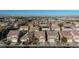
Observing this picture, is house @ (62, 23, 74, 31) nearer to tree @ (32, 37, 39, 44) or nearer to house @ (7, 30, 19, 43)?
tree @ (32, 37, 39, 44)

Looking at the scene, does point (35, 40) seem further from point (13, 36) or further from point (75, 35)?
point (75, 35)

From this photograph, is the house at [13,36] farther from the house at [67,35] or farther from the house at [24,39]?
the house at [67,35]

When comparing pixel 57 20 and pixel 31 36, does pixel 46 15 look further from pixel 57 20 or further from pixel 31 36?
pixel 31 36

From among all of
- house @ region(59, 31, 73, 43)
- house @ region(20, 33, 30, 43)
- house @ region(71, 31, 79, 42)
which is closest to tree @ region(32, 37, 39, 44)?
house @ region(20, 33, 30, 43)

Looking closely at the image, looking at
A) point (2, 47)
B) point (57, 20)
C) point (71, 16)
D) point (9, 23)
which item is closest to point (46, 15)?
point (57, 20)

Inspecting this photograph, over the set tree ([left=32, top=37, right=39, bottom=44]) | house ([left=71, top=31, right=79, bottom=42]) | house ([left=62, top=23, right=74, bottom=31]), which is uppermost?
house ([left=62, top=23, right=74, bottom=31])

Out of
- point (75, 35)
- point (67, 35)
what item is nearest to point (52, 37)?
point (67, 35)

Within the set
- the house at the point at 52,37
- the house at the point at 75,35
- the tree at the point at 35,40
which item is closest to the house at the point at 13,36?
the tree at the point at 35,40
